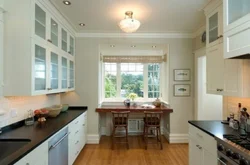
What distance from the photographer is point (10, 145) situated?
6.09ft

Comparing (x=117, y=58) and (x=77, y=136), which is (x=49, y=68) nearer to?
(x=77, y=136)

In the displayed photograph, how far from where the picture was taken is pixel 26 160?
1.64m

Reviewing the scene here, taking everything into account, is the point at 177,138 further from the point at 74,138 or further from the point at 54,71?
the point at 54,71

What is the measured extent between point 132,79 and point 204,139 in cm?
372

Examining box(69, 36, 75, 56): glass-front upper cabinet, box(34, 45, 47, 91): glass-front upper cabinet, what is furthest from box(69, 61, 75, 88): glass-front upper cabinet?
box(34, 45, 47, 91): glass-front upper cabinet

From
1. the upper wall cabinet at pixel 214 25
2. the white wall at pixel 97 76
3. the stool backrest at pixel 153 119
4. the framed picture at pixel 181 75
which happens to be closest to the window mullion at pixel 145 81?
the white wall at pixel 97 76

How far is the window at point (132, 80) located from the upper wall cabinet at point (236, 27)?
151 inches

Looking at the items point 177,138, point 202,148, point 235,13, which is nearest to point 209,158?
point 202,148

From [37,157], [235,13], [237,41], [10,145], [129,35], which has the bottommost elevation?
[37,157]

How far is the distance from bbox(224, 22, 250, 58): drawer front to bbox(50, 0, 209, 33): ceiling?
1.24m

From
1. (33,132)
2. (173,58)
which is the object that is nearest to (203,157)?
(33,132)

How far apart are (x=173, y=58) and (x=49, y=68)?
305 cm

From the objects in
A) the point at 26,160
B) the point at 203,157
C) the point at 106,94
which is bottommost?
the point at 203,157

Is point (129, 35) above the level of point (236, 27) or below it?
above
